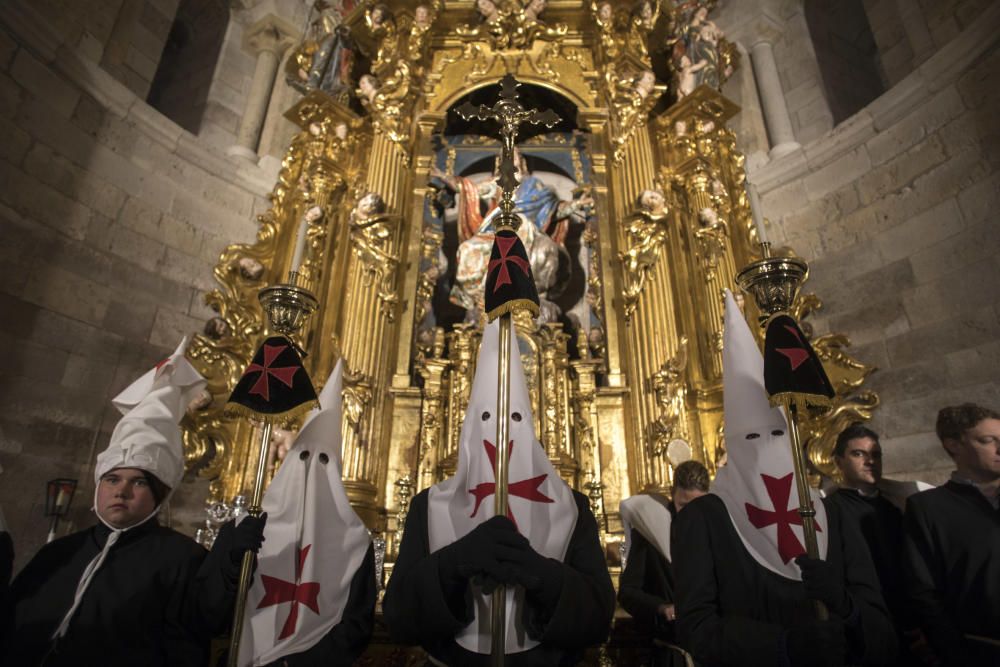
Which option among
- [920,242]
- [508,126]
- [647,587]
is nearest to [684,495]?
[647,587]

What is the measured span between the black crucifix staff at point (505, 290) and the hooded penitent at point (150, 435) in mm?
1335

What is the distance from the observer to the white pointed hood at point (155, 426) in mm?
2238

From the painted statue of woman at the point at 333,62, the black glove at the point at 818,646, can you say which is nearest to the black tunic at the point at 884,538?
the black glove at the point at 818,646

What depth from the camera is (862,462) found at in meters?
2.52

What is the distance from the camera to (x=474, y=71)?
7.06 meters

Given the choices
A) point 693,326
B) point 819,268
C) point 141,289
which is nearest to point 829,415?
point 693,326

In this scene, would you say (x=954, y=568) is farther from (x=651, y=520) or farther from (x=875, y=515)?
(x=651, y=520)

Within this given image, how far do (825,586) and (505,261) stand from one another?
1398 mm

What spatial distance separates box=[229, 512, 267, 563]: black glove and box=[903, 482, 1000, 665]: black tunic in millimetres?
2259

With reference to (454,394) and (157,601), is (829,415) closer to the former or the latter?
(454,394)

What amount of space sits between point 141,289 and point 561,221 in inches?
161

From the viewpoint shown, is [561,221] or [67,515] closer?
[67,515]

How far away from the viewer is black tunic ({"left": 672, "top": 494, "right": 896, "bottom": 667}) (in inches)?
66.0

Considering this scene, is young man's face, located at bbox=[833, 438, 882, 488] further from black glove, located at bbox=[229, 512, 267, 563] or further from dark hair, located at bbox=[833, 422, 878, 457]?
black glove, located at bbox=[229, 512, 267, 563]
